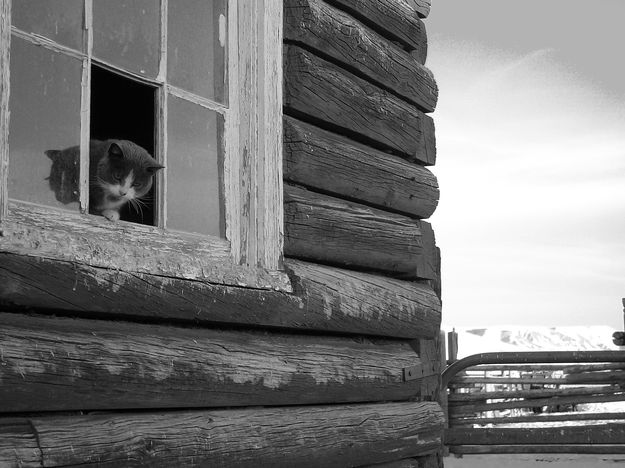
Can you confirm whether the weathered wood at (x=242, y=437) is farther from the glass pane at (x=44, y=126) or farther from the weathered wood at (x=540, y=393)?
the weathered wood at (x=540, y=393)

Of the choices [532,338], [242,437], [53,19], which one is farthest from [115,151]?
[532,338]

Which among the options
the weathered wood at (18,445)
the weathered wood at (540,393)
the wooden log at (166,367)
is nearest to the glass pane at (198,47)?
the wooden log at (166,367)

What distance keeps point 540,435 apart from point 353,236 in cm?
750

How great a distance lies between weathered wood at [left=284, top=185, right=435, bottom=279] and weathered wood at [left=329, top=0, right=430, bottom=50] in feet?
3.04

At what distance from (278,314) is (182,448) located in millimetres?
719

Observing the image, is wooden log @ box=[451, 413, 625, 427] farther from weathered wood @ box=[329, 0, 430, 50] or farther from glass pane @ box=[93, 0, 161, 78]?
glass pane @ box=[93, 0, 161, 78]

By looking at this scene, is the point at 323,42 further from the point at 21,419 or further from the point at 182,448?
the point at 21,419

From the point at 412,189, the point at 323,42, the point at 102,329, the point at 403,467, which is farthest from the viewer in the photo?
the point at 412,189

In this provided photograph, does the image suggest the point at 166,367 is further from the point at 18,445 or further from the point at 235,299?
the point at 18,445

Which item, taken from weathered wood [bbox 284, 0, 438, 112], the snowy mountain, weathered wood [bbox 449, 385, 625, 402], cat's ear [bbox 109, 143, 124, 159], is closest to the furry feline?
cat's ear [bbox 109, 143, 124, 159]

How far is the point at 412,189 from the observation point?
4754 millimetres

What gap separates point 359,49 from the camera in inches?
172

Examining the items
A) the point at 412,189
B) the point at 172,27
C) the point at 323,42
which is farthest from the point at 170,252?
the point at 412,189

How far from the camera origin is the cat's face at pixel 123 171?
126 inches
